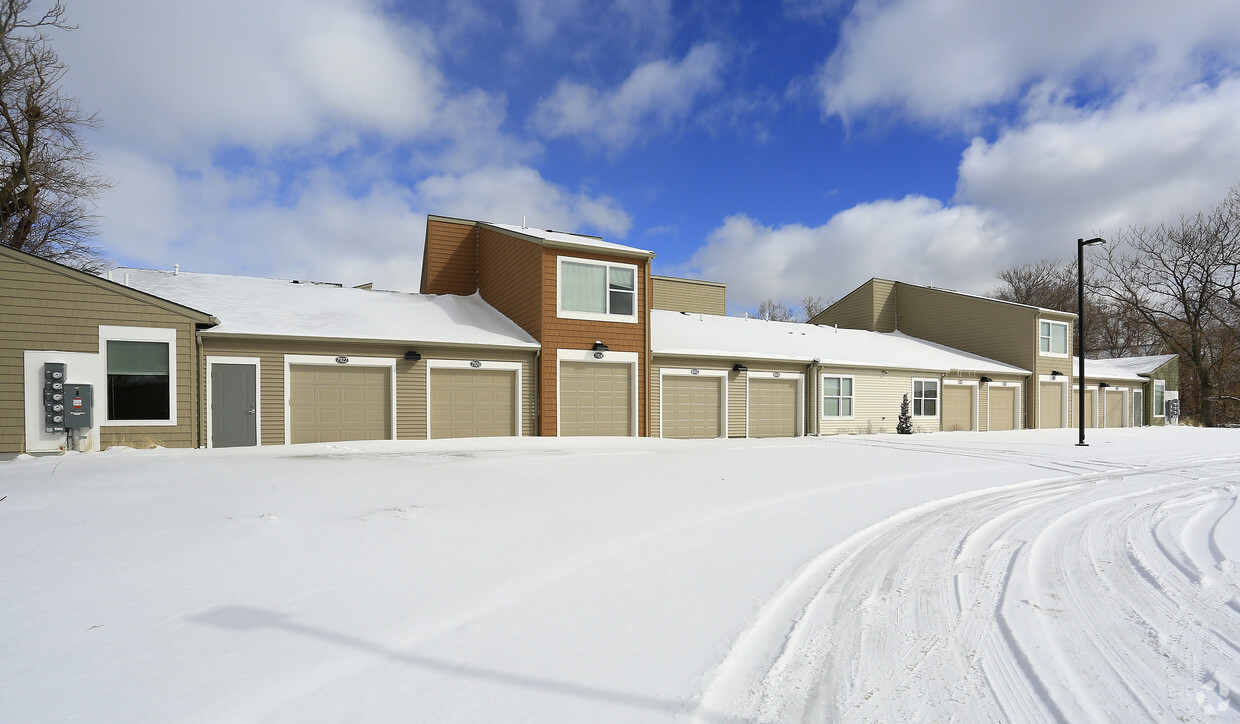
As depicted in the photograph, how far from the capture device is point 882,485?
28.0ft

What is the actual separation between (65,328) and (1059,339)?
32.5m

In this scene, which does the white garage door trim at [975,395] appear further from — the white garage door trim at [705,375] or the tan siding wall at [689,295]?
the white garage door trim at [705,375]

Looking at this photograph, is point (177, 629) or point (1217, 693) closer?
point (1217, 693)

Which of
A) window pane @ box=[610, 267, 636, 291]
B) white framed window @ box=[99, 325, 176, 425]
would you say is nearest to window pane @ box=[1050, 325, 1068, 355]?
window pane @ box=[610, 267, 636, 291]

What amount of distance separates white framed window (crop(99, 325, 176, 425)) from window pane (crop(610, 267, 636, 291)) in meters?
9.58

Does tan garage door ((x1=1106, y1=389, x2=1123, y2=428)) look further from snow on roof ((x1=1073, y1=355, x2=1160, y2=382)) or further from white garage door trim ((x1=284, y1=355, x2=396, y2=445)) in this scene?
white garage door trim ((x1=284, y1=355, x2=396, y2=445))

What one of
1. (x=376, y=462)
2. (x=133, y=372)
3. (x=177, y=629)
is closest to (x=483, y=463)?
(x=376, y=462)

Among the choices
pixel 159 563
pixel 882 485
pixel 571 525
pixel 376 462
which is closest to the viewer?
pixel 159 563

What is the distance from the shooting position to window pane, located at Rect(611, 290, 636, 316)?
51.5 feet

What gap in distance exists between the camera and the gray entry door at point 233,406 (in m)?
12.2

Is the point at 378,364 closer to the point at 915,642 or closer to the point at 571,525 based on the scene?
the point at 571,525

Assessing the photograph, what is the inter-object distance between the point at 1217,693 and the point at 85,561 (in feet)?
22.3

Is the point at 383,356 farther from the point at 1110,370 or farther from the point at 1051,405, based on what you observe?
the point at 1110,370

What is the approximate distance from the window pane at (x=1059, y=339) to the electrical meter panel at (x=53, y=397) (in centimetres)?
3187
